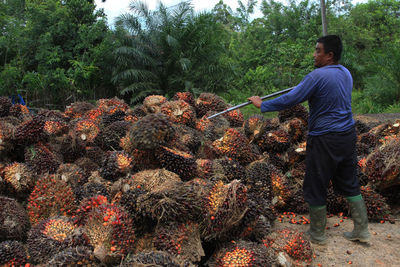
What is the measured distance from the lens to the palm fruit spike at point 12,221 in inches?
103

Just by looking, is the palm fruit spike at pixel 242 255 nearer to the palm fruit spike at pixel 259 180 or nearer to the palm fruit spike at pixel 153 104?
the palm fruit spike at pixel 259 180

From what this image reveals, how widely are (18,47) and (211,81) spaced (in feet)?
25.7

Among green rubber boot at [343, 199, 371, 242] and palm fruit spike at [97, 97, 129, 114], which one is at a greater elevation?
palm fruit spike at [97, 97, 129, 114]

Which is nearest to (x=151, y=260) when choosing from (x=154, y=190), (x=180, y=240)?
(x=180, y=240)

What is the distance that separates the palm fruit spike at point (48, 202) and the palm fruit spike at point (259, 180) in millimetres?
1811

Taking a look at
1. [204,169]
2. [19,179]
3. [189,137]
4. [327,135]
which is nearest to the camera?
[19,179]

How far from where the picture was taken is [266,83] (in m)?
14.5

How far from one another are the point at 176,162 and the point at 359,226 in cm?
196

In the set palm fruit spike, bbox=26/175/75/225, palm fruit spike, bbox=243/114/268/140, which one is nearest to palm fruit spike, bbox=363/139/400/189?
palm fruit spike, bbox=243/114/268/140

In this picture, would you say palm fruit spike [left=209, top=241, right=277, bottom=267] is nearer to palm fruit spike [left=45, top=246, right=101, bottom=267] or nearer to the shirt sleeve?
palm fruit spike [left=45, top=246, right=101, bottom=267]

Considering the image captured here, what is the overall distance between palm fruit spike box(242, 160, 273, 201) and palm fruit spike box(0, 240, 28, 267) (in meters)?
2.19

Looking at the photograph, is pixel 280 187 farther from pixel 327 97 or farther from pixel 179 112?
pixel 179 112

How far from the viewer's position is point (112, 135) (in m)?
3.88

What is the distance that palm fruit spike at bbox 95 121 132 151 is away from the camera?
3.88m
